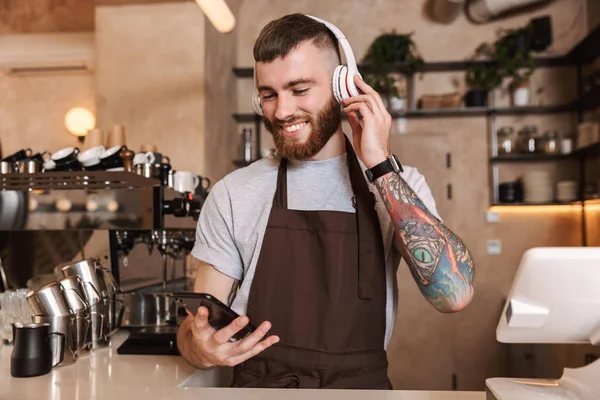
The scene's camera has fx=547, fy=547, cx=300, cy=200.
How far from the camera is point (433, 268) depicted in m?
1.25

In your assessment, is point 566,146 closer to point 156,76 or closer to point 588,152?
point 588,152

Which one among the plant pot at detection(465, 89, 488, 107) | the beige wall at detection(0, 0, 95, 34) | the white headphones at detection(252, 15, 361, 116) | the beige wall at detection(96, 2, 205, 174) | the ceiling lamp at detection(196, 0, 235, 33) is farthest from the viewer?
the beige wall at detection(0, 0, 95, 34)

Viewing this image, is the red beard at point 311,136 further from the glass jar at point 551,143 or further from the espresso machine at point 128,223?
the glass jar at point 551,143

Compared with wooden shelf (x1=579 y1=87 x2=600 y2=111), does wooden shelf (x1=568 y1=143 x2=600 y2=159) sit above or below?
below

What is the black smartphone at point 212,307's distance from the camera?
3.44 ft

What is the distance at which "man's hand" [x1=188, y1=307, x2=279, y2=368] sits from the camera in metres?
1.15

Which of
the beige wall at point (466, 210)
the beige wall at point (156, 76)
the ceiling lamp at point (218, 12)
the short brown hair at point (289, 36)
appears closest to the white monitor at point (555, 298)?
the short brown hair at point (289, 36)

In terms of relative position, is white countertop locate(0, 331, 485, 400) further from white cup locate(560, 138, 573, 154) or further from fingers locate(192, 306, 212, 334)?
white cup locate(560, 138, 573, 154)

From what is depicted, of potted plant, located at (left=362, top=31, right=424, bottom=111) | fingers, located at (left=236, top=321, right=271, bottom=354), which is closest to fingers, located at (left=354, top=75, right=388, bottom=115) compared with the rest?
fingers, located at (left=236, top=321, right=271, bottom=354)

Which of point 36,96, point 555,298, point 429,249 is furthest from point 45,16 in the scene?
point 555,298

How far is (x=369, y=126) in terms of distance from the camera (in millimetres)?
1319

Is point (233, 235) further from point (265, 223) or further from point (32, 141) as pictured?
point (32, 141)

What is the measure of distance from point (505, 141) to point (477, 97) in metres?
0.38

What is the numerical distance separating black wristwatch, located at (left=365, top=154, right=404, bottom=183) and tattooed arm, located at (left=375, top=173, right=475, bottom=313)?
0.01 metres
